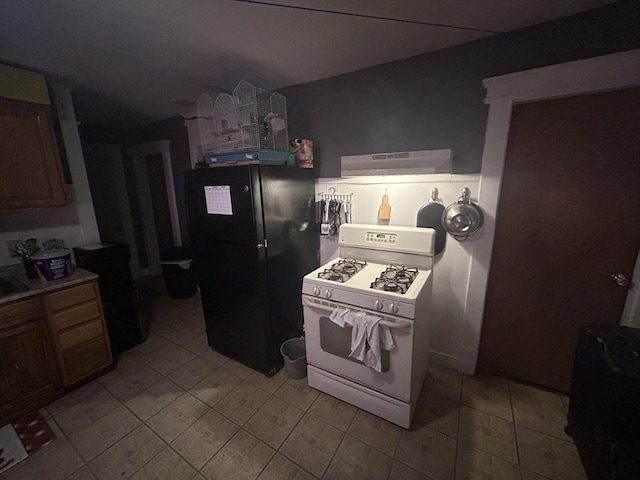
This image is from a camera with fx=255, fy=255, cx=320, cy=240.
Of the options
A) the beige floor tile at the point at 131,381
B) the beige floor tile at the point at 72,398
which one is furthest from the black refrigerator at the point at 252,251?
the beige floor tile at the point at 72,398

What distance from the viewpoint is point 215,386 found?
1970mm

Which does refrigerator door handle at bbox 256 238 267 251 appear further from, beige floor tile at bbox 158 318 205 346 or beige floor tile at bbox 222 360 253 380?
beige floor tile at bbox 158 318 205 346

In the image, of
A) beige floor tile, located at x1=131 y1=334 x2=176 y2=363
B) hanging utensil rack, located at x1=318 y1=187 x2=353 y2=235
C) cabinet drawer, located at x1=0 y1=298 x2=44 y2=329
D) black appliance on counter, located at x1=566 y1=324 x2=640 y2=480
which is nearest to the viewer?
black appliance on counter, located at x1=566 y1=324 x2=640 y2=480

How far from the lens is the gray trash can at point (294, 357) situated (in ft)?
6.51

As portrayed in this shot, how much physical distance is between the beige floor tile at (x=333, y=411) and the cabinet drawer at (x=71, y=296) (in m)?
1.86

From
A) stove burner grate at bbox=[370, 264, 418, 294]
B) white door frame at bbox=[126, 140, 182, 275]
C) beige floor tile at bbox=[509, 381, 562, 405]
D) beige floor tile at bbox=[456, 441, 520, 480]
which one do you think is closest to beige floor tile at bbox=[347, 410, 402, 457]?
beige floor tile at bbox=[456, 441, 520, 480]

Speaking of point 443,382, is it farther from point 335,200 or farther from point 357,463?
point 335,200

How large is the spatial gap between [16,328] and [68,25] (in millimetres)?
1816

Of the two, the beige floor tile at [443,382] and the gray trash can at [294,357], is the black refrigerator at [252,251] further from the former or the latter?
the beige floor tile at [443,382]

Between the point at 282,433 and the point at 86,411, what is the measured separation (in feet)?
4.57

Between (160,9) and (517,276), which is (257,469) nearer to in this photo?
(517,276)

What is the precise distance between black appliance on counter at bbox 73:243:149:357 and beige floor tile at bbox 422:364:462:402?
2646 millimetres

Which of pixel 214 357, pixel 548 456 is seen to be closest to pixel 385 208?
pixel 548 456

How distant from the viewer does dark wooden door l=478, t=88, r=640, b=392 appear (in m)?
1.44
